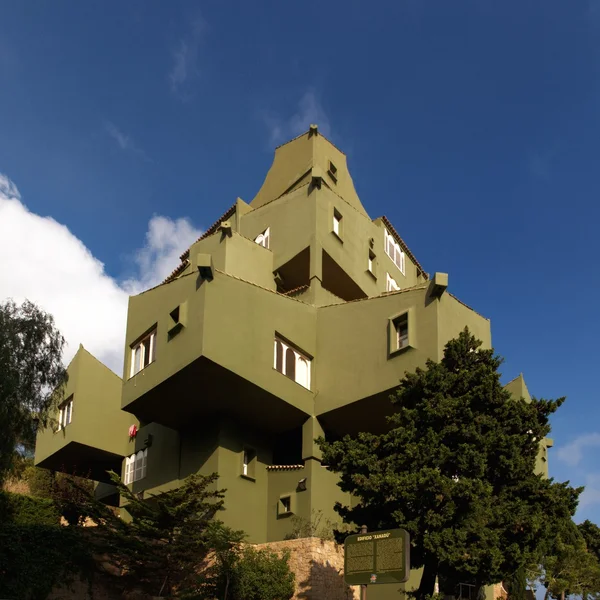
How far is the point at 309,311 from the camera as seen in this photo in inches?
1193

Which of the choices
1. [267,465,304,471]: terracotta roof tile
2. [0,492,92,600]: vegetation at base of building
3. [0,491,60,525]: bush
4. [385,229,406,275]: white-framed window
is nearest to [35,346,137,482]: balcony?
[267,465,304,471]: terracotta roof tile

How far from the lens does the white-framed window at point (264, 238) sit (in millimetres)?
34594

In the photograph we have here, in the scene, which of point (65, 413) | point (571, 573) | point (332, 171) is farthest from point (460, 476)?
point (65, 413)

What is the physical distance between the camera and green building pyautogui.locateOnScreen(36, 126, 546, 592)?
87.1ft

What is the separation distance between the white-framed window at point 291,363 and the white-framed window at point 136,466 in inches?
327

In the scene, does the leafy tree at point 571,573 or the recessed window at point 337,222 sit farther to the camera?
the recessed window at point 337,222

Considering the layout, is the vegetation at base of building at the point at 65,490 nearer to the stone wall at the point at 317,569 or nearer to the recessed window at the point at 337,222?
the stone wall at the point at 317,569

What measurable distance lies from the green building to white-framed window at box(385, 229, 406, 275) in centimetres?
396

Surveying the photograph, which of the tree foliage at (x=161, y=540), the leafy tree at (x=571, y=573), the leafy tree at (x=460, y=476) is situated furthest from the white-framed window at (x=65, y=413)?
the leafy tree at (x=571, y=573)

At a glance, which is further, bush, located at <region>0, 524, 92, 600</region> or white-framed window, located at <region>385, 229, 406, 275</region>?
white-framed window, located at <region>385, 229, 406, 275</region>

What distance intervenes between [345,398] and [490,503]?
9.10 metres

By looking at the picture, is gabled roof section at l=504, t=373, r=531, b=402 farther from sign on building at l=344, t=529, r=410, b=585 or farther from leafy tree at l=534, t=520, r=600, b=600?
sign on building at l=344, t=529, r=410, b=585

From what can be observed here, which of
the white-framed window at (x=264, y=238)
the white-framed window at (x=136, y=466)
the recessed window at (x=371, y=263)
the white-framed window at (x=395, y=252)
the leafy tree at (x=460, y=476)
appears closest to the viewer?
the leafy tree at (x=460, y=476)

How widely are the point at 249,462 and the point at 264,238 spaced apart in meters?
10.5
